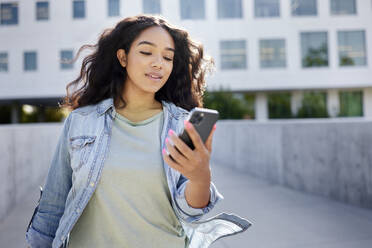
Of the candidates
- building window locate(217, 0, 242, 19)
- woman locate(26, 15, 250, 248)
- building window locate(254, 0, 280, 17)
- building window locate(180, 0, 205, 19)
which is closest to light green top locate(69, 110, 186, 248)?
woman locate(26, 15, 250, 248)

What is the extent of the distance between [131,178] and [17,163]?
5.23 metres

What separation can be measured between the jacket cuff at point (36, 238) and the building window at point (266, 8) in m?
26.9

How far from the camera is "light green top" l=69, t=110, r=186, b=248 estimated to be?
1775 millimetres

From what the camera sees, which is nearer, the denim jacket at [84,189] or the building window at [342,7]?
the denim jacket at [84,189]

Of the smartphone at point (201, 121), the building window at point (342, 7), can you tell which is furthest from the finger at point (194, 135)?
the building window at point (342, 7)

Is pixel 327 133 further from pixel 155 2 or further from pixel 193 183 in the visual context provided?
pixel 155 2

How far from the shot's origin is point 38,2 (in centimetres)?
2686

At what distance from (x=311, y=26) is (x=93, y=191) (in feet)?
90.4

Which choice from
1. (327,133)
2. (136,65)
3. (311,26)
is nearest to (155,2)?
(311,26)

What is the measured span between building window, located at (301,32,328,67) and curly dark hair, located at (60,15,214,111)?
86.0ft

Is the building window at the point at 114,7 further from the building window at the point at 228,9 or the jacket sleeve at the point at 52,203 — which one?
the jacket sleeve at the point at 52,203

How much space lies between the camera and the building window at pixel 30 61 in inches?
1054

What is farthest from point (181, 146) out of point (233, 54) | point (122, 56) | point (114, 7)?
point (114, 7)

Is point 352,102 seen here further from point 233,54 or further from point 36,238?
point 36,238
